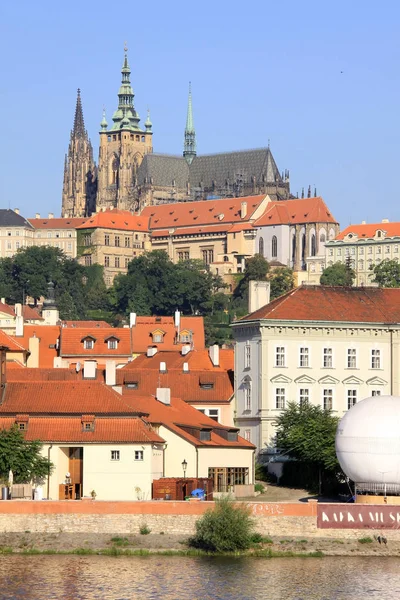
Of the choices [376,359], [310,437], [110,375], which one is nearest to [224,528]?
[310,437]

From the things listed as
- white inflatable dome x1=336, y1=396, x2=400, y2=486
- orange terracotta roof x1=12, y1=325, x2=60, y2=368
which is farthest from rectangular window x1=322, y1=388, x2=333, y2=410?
orange terracotta roof x1=12, y1=325, x2=60, y2=368

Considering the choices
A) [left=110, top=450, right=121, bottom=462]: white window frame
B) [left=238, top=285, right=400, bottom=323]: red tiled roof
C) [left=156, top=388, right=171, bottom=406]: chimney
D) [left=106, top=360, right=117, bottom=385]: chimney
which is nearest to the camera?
[left=110, top=450, right=121, bottom=462]: white window frame

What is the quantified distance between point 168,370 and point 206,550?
30.4 m

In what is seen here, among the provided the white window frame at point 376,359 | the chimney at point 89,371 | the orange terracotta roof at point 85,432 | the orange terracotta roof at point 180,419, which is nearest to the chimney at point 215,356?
the white window frame at point 376,359

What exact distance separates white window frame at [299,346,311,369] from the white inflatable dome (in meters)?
19.4

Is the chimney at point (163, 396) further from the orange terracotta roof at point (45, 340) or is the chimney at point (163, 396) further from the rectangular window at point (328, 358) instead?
the orange terracotta roof at point (45, 340)

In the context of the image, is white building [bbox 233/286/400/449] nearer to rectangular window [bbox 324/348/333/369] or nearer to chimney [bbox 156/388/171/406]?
rectangular window [bbox 324/348/333/369]

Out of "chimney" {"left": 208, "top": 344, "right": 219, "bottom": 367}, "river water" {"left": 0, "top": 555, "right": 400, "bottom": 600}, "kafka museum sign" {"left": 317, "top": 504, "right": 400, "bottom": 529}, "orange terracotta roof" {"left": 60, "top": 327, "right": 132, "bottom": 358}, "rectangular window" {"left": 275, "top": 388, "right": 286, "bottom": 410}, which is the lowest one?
"river water" {"left": 0, "top": 555, "right": 400, "bottom": 600}

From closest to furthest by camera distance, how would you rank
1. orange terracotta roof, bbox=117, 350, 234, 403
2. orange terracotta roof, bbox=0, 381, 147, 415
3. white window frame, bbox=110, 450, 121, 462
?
white window frame, bbox=110, 450, 121, 462, orange terracotta roof, bbox=0, 381, 147, 415, orange terracotta roof, bbox=117, 350, 234, 403

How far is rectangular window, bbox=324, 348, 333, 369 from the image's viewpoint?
328 ft

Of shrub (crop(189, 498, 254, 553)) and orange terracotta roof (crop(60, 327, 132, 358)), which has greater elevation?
orange terracotta roof (crop(60, 327, 132, 358))

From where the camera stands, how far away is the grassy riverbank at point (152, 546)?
73.9m

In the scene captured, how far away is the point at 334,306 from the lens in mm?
101625

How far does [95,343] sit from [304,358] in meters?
28.1
